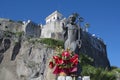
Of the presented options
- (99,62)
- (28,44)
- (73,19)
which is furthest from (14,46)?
(73,19)

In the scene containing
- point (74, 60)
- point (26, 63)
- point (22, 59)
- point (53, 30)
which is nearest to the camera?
point (74, 60)

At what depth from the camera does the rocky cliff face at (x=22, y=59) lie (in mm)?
54531

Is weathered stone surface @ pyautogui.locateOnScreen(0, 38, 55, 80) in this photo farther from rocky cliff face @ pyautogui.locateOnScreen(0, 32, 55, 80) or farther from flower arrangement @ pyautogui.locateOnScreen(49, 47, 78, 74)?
flower arrangement @ pyautogui.locateOnScreen(49, 47, 78, 74)

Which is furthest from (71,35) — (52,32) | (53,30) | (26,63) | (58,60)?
(53,30)

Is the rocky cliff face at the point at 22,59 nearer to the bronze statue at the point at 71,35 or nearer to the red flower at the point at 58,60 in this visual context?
the bronze statue at the point at 71,35

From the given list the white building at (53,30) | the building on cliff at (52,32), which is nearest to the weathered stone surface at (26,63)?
the building on cliff at (52,32)

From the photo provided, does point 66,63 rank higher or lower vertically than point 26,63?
lower

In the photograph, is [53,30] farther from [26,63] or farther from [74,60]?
[74,60]

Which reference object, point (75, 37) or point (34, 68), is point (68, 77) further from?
point (34, 68)

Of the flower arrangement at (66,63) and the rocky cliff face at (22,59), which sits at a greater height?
the rocky cliff face at (22,59)

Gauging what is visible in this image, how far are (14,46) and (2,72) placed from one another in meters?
5.65

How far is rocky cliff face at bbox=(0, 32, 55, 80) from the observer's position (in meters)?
54.5

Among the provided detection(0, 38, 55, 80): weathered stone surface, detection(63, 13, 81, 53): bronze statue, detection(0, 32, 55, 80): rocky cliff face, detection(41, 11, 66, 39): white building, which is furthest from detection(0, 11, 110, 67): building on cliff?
detection(63, 13, 81, 53): bronze statue

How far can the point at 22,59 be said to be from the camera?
57750mm
